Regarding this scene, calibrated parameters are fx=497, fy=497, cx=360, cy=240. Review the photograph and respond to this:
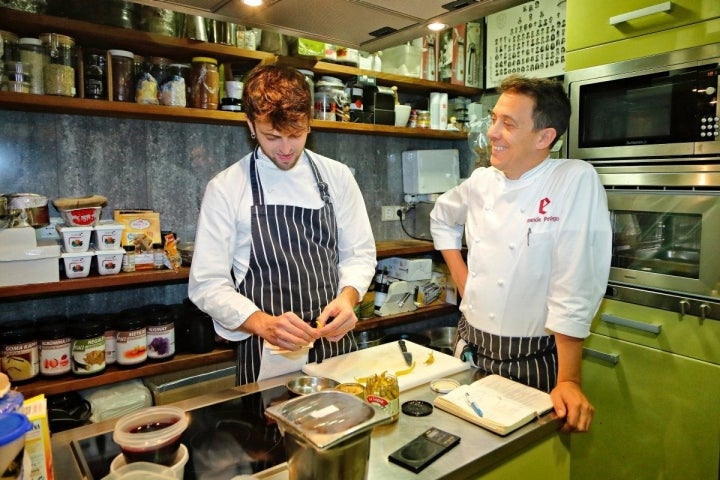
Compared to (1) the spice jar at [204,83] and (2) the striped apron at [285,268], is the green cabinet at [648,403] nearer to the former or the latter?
(2) the striped apron at [285,268]

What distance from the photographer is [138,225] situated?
2.16m

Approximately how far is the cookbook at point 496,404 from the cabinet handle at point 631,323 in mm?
1049

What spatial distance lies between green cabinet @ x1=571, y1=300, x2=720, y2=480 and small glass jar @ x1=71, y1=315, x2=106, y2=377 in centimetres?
208

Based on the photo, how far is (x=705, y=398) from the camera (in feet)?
6.12

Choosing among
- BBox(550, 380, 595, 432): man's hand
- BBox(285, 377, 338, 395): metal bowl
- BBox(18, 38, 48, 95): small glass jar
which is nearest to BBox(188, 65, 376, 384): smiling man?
BBox(285, 377, 338, 395): metal bowl

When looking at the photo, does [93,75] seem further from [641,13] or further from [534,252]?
[641,13]

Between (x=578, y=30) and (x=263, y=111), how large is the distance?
1609mm

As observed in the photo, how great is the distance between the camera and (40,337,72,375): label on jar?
1925mm

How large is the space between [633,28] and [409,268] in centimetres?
161

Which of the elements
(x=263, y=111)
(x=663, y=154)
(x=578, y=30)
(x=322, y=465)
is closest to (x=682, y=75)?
(x=663, y=154)

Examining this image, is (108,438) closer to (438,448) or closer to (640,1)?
(438,448)

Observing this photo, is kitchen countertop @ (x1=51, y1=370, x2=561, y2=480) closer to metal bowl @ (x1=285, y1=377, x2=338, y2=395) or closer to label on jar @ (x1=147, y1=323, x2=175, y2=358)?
metal bowl @ (x1=285, y1=377, x2=338, y2=395)

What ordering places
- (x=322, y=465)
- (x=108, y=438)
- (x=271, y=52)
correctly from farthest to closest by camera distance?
(x=271, y=52)
(x=108, y=438)
(x=322, y=465)

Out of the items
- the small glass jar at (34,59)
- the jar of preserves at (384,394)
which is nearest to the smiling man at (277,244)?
the jar of preserves at (384,394)
